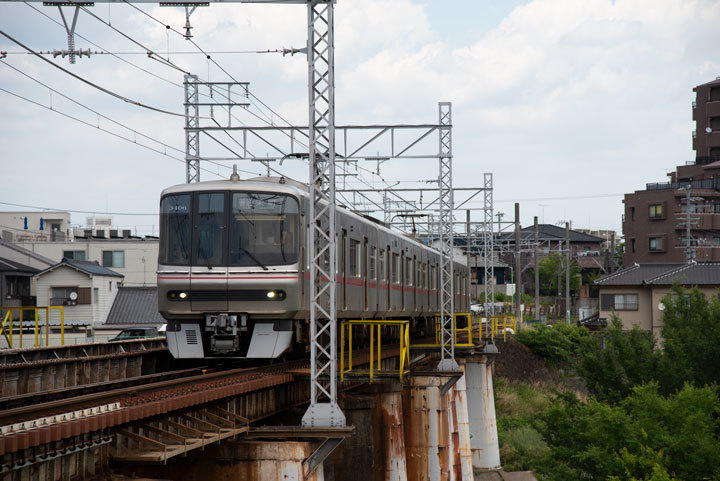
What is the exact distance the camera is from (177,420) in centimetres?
912

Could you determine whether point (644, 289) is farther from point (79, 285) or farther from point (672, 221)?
point (79, 285)

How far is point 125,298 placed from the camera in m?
36.1

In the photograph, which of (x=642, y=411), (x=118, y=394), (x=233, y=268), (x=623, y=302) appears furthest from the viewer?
(x=623, y=302)

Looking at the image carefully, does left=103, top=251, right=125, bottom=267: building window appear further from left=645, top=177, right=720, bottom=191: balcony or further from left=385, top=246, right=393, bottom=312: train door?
left=645, top=177, right=720, bottom=191: balcony

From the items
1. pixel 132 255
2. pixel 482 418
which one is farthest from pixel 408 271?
pixel 132 255

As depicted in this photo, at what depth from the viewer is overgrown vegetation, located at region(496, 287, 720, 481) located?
53.9 feet

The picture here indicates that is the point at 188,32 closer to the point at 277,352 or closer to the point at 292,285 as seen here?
the point at 292,285

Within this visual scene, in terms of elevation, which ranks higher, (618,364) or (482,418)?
(618,364)

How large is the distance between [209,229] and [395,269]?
881 cm

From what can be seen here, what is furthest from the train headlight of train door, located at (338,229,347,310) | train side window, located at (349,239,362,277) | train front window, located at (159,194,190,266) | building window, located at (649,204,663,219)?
building window, located at (649,204,663,219)

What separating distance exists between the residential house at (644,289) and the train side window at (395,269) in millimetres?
23284

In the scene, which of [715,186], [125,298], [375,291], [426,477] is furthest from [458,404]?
[715,186]

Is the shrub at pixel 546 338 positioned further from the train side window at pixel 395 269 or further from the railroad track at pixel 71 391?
the railroad track at pixel 71 391

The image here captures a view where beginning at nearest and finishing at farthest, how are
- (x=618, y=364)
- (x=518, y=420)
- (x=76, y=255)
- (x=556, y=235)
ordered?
1. (x=618, y=364)
2. (x=518, y=420)
3. (x=76, y=255)
4. (x=556, y=235)
